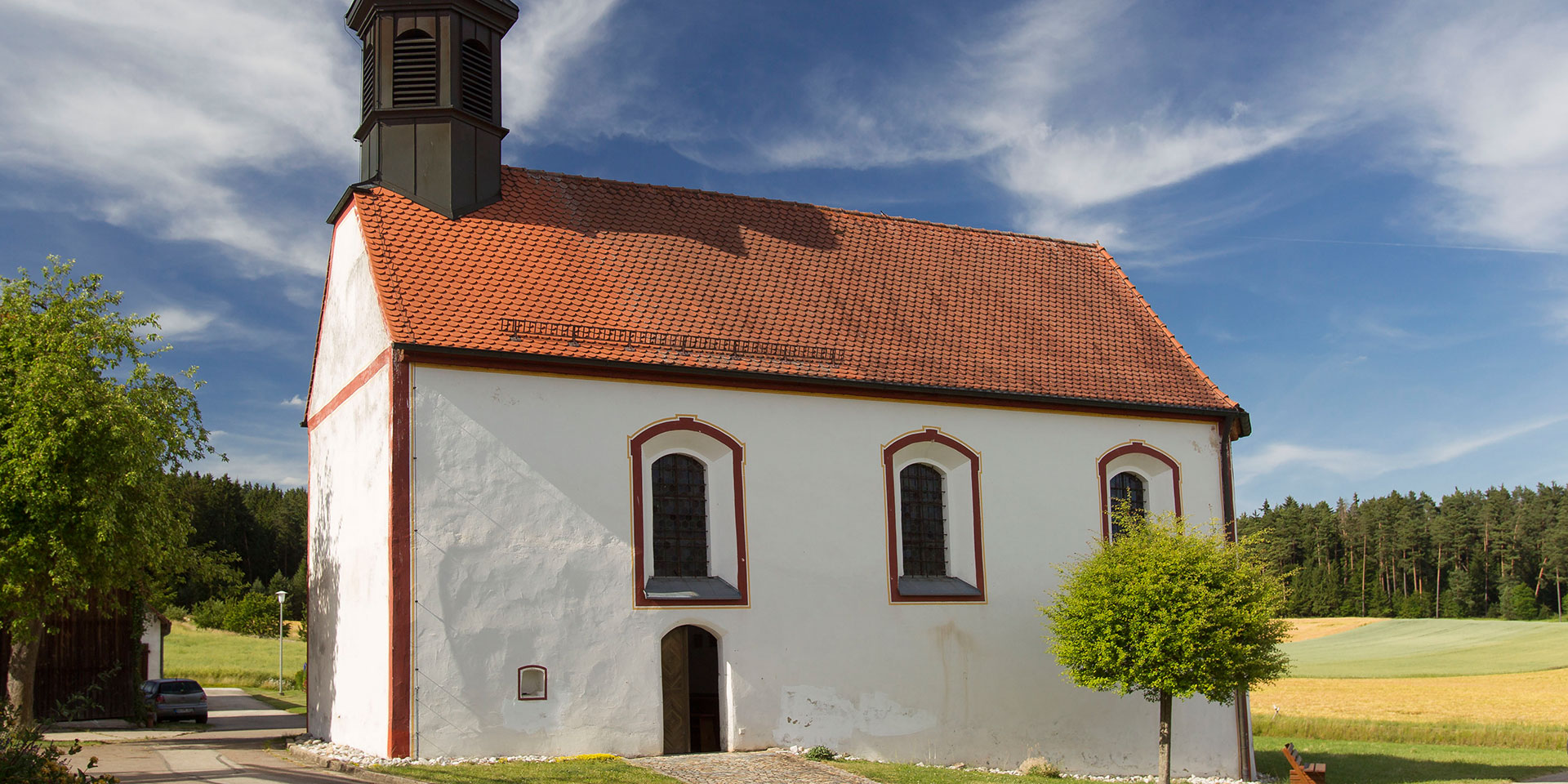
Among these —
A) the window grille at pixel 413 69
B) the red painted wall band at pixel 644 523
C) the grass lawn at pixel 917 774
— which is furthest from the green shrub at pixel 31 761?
the window grille at pixel 413 69

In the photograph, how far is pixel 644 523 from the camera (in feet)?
51.2

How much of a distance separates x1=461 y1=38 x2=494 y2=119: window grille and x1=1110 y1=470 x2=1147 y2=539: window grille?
38.6ft

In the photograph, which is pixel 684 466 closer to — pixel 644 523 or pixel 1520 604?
pixel 644 523

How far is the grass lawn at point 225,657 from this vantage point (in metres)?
43.1

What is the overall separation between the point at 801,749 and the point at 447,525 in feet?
18.3

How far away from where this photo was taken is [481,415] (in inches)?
586

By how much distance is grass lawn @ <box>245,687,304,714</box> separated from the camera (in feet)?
102

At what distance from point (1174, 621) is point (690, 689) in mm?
6609

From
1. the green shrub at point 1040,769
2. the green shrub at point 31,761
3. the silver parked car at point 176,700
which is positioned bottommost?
the green shrub at point 1040,769

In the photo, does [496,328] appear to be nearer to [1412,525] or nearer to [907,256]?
[907,256]

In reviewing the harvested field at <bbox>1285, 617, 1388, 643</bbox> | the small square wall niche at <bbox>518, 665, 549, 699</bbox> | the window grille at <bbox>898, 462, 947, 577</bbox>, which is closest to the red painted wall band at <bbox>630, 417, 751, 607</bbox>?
the small square wall niche at <bbox>518, 665, 549, 699</bbox>

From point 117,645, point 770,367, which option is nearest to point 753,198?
point 770,367

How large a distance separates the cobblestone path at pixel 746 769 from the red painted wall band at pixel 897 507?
318cm

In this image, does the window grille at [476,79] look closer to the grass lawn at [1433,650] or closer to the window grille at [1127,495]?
the window grille at [1127,495]
